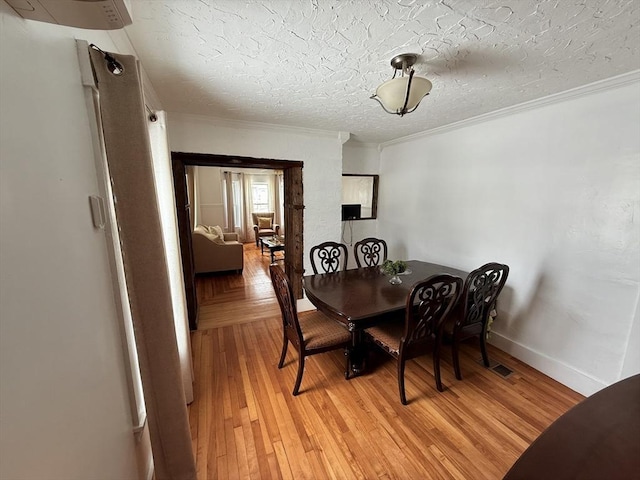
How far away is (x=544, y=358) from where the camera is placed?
2113 millimetres

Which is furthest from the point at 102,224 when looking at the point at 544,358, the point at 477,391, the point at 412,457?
the point at 544,358

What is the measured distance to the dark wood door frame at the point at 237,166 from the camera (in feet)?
8.38

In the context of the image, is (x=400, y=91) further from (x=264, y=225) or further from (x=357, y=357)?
(x=264, y=225)

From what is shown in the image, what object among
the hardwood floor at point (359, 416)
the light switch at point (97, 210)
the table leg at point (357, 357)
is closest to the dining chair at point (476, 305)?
the hardwood floor at point (359, 416)

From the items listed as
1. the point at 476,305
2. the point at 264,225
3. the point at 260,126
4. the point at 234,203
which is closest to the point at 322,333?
the point at 476,305

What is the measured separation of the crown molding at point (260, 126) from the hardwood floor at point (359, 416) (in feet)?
7.50

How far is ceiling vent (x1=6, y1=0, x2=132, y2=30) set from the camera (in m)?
0.59

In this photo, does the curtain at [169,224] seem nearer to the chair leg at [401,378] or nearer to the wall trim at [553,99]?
the chair leg at [401,378]

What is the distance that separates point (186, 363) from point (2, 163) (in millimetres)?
1642

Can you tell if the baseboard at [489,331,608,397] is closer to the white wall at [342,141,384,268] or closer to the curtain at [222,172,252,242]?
the white wall at [342,141,384,268]

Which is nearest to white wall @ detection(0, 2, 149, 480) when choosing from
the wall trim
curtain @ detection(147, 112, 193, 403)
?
curtain @ detection(147, 112, 193, 403)

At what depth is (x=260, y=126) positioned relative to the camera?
2754 millimetres

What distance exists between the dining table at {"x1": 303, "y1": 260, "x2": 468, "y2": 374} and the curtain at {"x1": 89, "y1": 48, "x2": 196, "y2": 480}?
1046mm

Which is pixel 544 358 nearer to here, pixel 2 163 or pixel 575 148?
pixel 575 148
